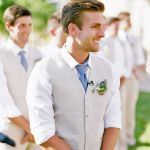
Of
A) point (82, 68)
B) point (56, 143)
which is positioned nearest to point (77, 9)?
point (82, 68)

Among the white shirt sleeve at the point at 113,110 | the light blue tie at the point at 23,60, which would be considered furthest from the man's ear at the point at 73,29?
the light blue tie at the point at 23,60

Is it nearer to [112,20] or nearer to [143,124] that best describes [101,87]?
[112,20]

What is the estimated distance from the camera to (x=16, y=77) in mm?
5180

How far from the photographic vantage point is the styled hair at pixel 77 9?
3.66 m

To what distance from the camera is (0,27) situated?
2086cm

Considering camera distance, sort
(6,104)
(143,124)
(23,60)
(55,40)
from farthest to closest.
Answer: (143,124) < (55,40) < (23,60) < (6,104)

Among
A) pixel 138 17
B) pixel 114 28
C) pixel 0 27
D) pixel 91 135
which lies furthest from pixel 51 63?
pixel 0 27

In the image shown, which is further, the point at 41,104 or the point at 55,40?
the point at 55,40

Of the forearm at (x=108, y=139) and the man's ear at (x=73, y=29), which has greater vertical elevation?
the man's ear at (x=73, y=29)

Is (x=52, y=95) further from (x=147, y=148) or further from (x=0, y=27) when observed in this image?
(x=0, y=27)

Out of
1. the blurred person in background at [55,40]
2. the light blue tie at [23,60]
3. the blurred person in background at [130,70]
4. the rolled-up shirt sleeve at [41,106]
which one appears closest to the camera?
the rolled-up shirt sleeve at [41,106]

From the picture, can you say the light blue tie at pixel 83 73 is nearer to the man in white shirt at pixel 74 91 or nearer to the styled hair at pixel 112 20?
the man in white shirt at pixel 74 91

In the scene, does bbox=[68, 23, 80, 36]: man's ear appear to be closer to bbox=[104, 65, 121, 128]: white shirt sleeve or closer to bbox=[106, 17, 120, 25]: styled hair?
bbox=[104, 65, 121, 128]: white shirt sleeve

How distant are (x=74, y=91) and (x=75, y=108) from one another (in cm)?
10
